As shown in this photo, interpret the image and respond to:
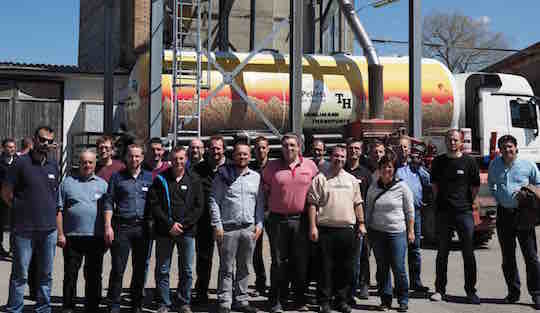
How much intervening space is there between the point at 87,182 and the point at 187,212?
1087 mm

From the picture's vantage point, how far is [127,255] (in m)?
6.54

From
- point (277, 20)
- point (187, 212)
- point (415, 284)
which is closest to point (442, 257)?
point (415, 284)

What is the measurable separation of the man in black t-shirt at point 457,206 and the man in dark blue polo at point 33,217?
173 inches

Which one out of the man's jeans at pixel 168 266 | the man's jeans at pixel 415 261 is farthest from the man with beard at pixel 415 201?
the man's jeans at pixel 168 266

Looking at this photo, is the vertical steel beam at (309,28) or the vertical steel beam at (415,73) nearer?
the vertical steel beam at (415,73)

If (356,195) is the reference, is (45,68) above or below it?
above

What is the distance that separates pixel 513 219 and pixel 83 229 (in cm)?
497

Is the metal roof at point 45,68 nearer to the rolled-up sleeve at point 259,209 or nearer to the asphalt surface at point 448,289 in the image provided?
the asphalt surface at point 448,289

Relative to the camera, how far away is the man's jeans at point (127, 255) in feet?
21.3

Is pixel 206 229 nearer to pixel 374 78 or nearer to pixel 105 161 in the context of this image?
pixel 105 161

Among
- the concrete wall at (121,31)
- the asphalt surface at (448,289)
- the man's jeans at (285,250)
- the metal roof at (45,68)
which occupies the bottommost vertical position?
the asphalt surface at (448,289)

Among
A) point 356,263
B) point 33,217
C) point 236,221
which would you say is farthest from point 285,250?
point 33,217

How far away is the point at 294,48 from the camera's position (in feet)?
36.9

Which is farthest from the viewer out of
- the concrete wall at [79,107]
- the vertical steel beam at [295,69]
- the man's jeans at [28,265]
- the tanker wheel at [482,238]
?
the concrete wall at [79,107]
